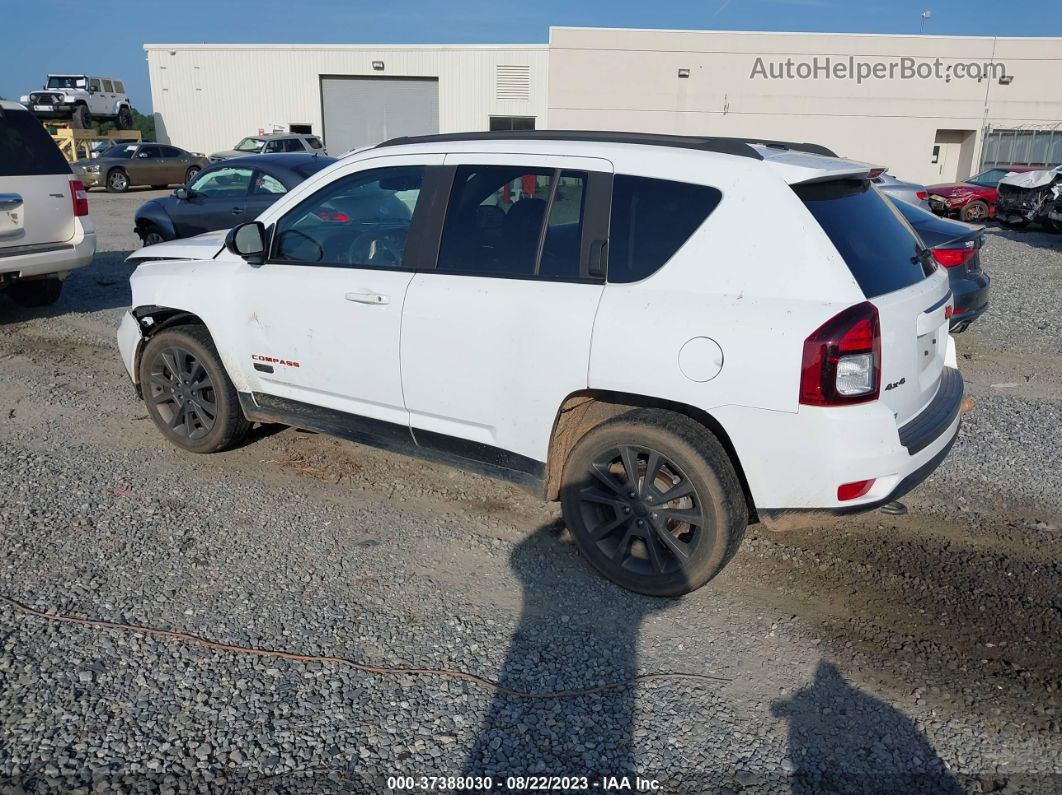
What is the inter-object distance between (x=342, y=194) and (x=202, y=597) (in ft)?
7.14

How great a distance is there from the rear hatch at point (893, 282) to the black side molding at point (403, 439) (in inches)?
61.8

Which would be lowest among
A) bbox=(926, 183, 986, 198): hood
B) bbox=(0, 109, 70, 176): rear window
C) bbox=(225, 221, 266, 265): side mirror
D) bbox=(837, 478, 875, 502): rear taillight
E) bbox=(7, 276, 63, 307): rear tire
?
bbox=(7, 276, 63, 307): rear tire

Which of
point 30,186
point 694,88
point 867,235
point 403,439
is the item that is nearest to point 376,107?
point 694,88

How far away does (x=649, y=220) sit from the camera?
3.69 m

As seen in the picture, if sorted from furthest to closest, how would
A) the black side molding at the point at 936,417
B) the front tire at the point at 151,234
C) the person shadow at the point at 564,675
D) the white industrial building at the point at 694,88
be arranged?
the white industrial building at the point at 694,88 → the front tire at the point at 151,234 → the black side molding at the point at 936,417 → the person shadow at the point at 564,675

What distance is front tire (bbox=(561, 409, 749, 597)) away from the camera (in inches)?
141

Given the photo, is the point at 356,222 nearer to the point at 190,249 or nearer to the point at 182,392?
the point at 190,249

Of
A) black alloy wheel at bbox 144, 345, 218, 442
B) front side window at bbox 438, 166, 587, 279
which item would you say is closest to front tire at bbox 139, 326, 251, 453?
black alloy wheel at bbox 144, 345, 218, 442

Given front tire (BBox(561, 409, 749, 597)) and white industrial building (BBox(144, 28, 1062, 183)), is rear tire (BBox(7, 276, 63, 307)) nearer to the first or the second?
front tire (BBox(561, 409, 749, 597))

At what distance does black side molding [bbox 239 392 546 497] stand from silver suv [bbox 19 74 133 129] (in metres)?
36.6

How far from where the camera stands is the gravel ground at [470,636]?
2900mm

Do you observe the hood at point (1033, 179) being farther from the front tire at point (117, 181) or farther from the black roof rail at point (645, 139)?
the front tire at point (117, 181)

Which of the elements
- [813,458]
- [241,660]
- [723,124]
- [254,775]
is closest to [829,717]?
[813,458]

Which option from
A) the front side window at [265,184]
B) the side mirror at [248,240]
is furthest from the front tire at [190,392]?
the front side window at [265,184]
